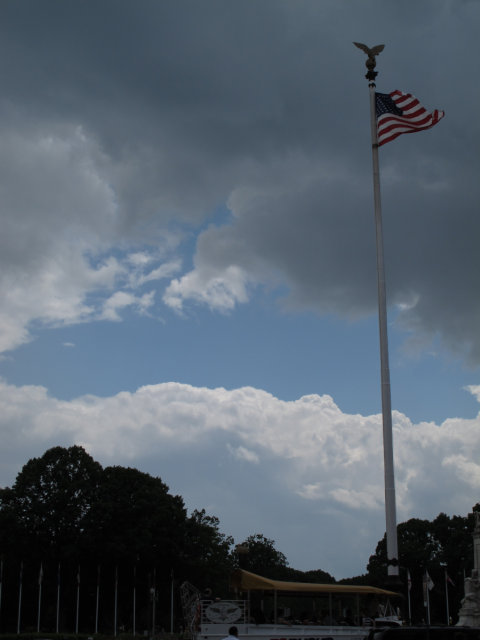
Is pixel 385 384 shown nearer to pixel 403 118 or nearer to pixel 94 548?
pixel 403 118

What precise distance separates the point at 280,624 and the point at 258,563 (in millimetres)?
89354

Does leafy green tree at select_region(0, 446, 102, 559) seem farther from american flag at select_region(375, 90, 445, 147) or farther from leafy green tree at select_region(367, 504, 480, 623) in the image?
american flag at select_region(375, 90, 445, 147)

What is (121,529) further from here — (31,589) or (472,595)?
(472,595)

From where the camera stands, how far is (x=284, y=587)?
938 inches

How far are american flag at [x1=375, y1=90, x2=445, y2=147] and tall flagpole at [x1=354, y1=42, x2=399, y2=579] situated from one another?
640mm

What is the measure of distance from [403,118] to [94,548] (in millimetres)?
48463

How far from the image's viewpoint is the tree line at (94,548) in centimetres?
6412

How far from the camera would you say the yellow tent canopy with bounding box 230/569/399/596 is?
2380 cm

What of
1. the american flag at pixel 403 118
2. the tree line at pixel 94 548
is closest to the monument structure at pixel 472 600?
the tree line at pixel 94 548

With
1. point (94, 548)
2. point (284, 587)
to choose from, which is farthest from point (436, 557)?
point (284, 587)

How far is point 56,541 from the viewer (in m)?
65.1

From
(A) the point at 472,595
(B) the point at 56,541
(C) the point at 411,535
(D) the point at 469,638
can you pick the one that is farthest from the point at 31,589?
(D) the point at 469,638

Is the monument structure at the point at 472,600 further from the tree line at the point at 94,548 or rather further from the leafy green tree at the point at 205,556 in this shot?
the leafy green tree at the point at 205,556

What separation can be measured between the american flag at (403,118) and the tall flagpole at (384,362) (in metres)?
0.64
